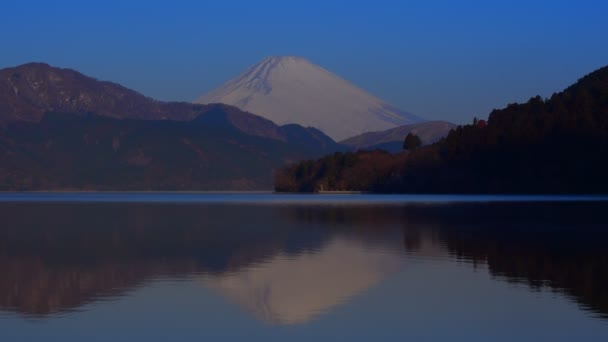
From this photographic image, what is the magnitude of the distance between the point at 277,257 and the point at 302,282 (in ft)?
27.8

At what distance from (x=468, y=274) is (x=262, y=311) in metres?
9.49

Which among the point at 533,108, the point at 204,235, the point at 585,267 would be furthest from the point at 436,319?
the point at 533,108

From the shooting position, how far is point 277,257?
38281mm

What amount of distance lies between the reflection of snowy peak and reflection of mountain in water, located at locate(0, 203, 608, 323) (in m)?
0.03

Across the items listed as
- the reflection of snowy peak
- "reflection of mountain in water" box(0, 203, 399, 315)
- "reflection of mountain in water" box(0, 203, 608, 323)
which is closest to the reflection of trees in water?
"reflection of mountain in water" box(0, 203, 608, 323)

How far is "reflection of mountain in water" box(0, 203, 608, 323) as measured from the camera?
1059 inches

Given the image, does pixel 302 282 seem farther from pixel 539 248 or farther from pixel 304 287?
pixel 539 248

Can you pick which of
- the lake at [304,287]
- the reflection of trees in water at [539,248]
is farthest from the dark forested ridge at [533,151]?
the lake at [304,287]

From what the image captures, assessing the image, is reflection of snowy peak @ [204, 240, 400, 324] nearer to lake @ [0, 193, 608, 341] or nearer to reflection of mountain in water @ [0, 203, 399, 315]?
lake @ [0, 193, 608, 341]

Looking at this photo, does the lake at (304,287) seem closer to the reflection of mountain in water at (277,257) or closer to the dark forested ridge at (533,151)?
the reflection of mountain in water at (277,257)

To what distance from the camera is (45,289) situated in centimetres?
2800

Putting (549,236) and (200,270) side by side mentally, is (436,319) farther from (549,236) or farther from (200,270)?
(549,236)

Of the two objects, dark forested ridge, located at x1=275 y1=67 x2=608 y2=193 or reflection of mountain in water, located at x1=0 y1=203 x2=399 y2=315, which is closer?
reflection of mountain in water, located at x1=0 y1=203 x2=399 y2=315

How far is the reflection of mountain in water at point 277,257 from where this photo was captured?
26891 mm
